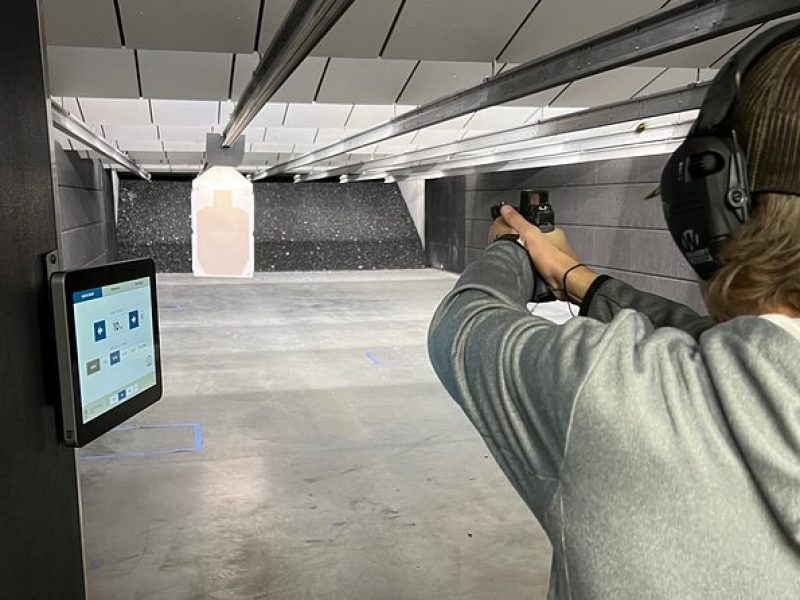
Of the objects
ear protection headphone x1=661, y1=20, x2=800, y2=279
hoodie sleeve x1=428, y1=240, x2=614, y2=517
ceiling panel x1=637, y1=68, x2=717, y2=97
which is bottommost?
hoodie sleeve x1=428, y1=240, x2=614, y2=517

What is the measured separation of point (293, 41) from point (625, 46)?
3.82 ft

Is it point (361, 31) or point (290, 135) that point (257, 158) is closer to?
point (290, 135)

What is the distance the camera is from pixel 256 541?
8.48 ft

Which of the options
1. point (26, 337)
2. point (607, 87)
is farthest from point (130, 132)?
point (26, 337)

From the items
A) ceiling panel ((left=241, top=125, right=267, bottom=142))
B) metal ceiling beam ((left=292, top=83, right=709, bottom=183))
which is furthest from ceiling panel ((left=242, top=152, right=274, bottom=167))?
metal ceiling beam ((left=292, top=83, right=709, bottom=183))

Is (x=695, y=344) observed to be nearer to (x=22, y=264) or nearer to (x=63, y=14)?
(x=22, y=264)

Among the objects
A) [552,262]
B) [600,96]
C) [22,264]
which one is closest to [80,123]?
[600,96]

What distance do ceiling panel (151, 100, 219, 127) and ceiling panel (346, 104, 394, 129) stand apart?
1004 mm

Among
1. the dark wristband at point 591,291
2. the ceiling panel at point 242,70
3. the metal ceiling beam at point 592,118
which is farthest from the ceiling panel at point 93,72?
the dark wristband at point 591,291

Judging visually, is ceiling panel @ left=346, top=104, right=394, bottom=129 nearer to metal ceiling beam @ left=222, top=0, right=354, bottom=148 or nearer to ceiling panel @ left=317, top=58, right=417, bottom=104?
ceiling panel @ left=317, top=58, right=417, bottom=104

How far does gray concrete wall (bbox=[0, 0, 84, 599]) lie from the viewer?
2.71 feet

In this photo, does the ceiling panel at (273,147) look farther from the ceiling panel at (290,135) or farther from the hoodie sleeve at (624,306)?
the hoodie sleeve at (624,306)

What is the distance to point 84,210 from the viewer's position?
848 cm

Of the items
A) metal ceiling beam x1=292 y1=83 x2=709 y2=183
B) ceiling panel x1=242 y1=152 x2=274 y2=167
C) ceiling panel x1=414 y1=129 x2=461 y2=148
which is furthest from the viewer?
ceiling panel x1=242 y1=152 x2=274 y2=167
